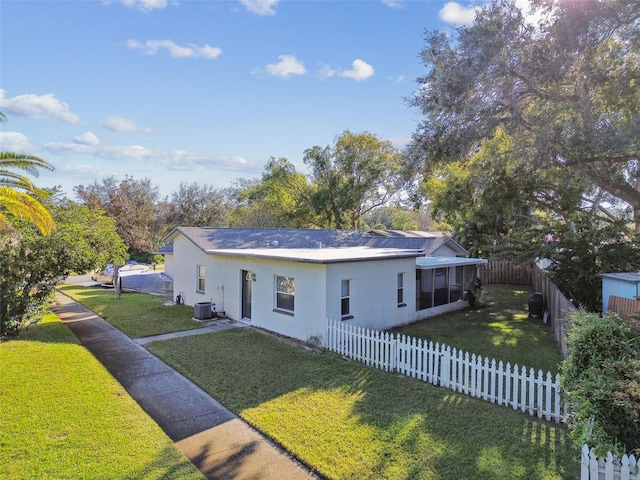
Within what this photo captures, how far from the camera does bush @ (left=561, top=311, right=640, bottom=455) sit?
→ 4172mm

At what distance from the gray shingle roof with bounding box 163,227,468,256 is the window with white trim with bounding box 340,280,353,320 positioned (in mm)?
5722

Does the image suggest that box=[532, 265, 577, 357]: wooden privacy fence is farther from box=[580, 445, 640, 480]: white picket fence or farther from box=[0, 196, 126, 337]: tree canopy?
box=[0, 196, 126, 337]: tree canopy

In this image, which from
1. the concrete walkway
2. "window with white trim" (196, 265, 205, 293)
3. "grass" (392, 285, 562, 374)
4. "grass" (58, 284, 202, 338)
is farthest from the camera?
"window with white trim" (196, 265, 205, 293)

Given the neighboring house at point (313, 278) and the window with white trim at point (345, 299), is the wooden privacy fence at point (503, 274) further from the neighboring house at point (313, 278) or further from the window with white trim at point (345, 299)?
the window with white trim at point (345, 299)

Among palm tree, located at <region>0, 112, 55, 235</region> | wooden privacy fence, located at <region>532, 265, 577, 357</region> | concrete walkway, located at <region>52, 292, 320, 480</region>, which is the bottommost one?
concrete walkway, located at <region>52, 292, 320, 480</region>

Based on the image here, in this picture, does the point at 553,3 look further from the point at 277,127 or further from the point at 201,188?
the point at 201,188

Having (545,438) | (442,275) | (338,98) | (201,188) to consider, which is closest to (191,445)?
(545,438)

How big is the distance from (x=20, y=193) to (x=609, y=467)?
14283mm

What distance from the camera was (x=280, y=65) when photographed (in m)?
16.5

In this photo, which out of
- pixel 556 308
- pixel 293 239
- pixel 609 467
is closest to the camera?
pixel 609 467

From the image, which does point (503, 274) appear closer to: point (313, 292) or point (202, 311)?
point (313, 292)

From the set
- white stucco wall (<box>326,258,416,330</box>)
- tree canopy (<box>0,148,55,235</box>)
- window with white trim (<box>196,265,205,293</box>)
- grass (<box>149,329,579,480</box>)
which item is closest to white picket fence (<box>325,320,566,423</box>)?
grass (<box>149,329,579,480</box>)

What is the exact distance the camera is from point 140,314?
603 inches

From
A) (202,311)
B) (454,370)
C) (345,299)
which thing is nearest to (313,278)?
(345,299)
